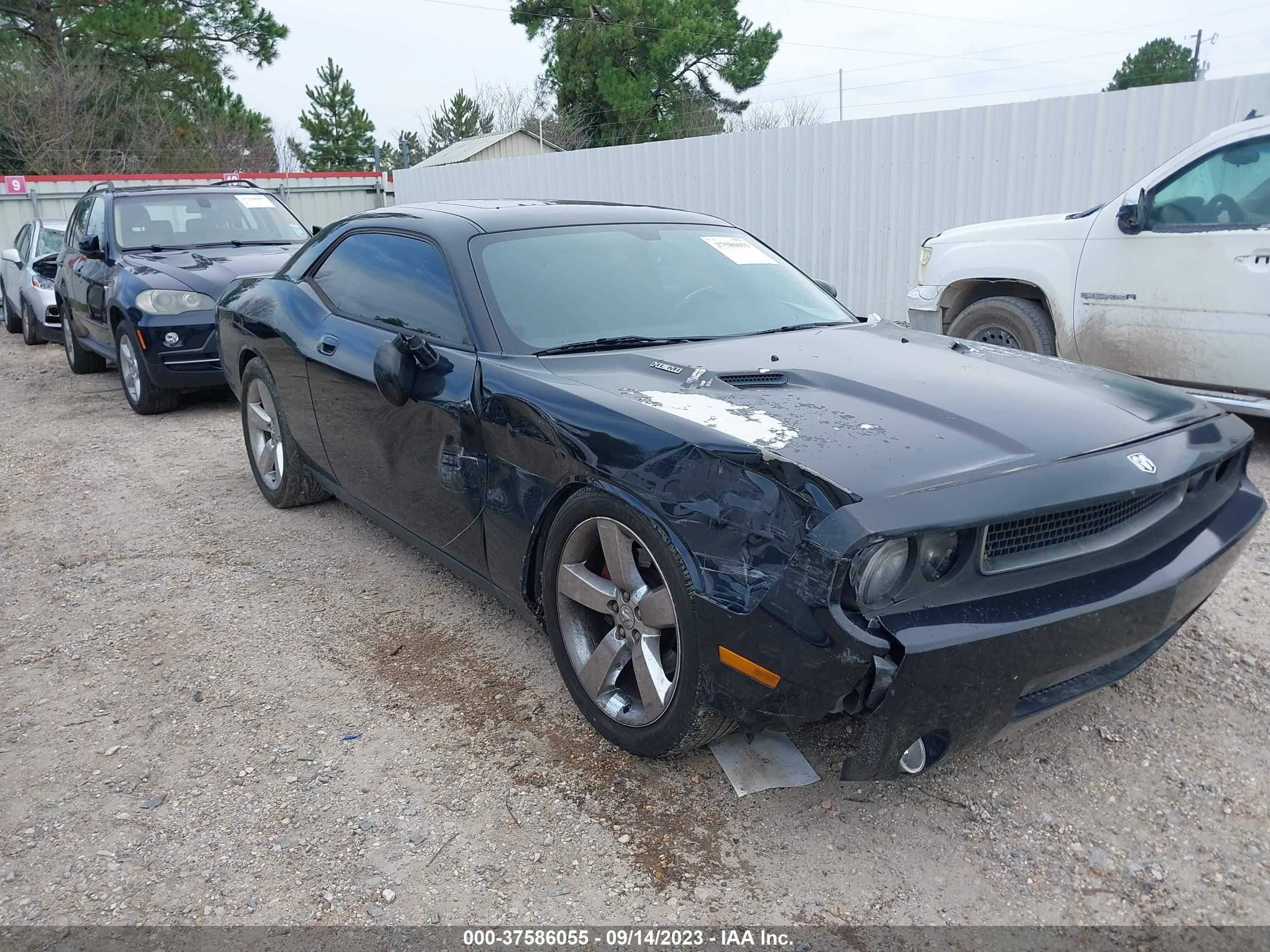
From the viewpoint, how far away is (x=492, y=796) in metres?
2.75

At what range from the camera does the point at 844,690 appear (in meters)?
2.18

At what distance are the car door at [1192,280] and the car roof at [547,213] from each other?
295 centimetres

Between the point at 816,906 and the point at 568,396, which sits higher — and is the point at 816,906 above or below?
below

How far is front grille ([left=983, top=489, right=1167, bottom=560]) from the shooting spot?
7.67ft

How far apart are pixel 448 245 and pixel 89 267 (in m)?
6.22

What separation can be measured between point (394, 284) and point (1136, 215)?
4.38m

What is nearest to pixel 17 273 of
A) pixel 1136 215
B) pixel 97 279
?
pixel 97 279

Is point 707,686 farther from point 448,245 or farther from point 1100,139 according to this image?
point 1100,139

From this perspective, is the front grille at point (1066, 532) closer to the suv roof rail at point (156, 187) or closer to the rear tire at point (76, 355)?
the suv roof rail at point (156, 187)

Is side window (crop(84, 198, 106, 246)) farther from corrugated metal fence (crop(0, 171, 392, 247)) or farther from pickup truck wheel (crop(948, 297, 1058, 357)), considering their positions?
corrugated metal fence (crop(0, 171, 392, 247))

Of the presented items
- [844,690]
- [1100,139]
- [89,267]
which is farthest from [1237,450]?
[89,267]

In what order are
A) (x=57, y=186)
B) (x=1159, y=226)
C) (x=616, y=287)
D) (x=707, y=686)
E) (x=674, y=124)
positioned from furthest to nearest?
(x=674, y=124) → (x=57, y=186) → (x=1159, y=226) → (x=616, y=287) → (x=707, y=686)

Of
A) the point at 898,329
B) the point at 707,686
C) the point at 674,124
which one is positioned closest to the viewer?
the point at 707,686

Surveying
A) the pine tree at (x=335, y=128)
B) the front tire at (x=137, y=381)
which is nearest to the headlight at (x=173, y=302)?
the front tire at (x=137, y=381)
